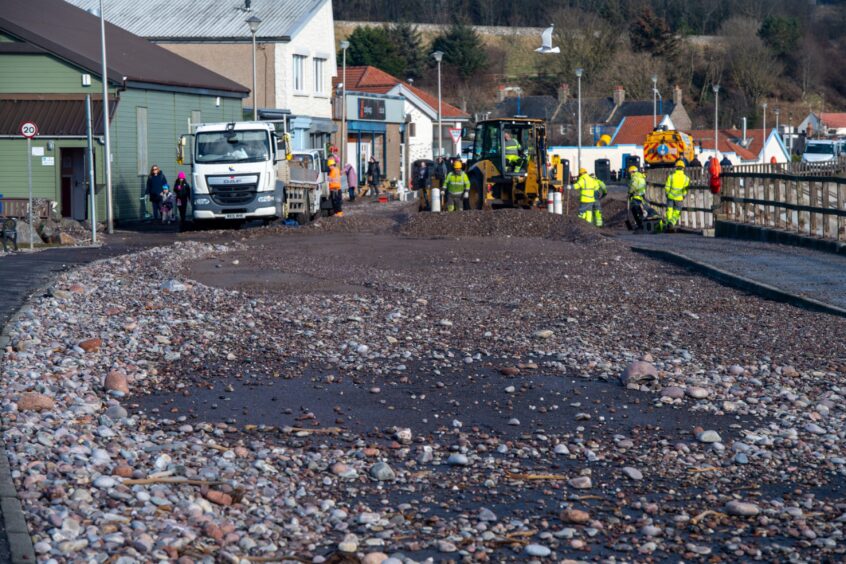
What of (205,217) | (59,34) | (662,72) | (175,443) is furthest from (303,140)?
(662,72)

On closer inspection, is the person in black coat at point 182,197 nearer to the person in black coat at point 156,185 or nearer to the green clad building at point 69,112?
the person in black coat at point 156,185

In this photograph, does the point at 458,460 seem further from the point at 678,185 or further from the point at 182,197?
the point at 182,197

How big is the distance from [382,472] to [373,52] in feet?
330

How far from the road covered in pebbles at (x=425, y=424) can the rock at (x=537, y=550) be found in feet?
0.04

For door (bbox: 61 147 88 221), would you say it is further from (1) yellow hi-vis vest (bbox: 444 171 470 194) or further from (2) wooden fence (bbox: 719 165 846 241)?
(2) wooden fence (bbox: 719 165 846 241)

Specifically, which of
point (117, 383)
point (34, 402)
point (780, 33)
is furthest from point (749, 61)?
point (34, 402)

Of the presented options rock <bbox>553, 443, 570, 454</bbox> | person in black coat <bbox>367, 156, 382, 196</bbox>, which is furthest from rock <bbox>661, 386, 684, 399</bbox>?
person in black coat <bbox>367, 156, 382, 196</bbox>

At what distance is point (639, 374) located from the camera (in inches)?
387

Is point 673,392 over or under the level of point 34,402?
under

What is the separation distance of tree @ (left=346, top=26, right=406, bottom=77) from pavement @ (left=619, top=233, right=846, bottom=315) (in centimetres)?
8229

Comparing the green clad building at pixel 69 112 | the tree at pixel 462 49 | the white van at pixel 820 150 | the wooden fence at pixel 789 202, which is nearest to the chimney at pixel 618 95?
the tree at pixel 462 49

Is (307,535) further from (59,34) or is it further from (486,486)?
(59,34)

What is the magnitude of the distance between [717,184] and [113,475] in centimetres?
2394

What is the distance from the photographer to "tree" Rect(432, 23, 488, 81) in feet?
378
